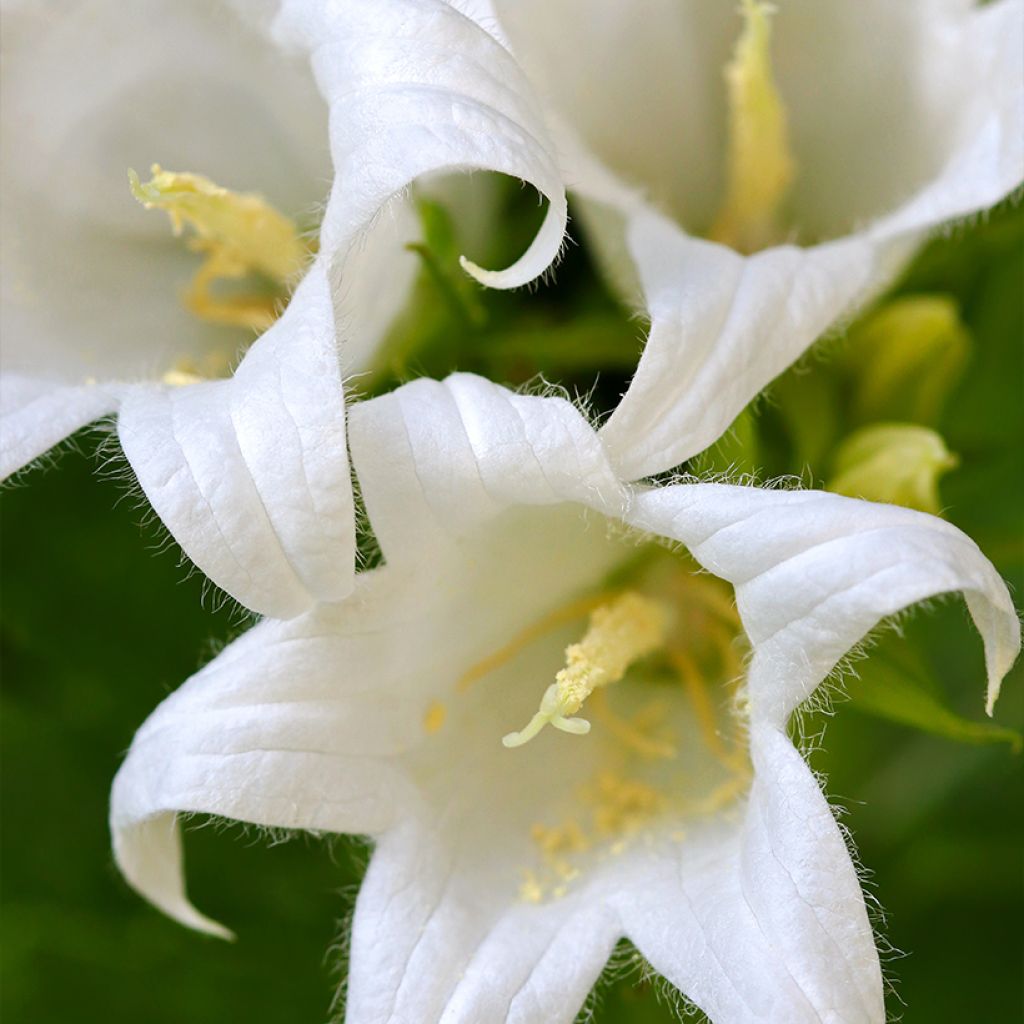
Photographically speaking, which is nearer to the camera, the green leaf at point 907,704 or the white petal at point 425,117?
the white petal at point 425,117

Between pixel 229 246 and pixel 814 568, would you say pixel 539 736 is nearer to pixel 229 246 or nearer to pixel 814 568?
pixel 814 568

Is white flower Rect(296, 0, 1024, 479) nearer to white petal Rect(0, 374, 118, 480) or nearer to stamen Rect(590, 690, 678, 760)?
white petal Rect(0, 374, 118, 480)

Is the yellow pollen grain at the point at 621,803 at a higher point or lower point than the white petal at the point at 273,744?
lower

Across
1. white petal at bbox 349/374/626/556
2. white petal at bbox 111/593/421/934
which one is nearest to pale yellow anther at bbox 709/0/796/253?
white petal at bbox 349/374/626/556

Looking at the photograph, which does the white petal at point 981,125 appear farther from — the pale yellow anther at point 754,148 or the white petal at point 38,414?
the white petal at point 38,414

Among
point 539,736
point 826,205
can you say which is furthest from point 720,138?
point 539,736

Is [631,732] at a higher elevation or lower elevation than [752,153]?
lower

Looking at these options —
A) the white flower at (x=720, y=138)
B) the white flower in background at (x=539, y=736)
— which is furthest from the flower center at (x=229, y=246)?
the white flower in background at (x=539, y=736)
